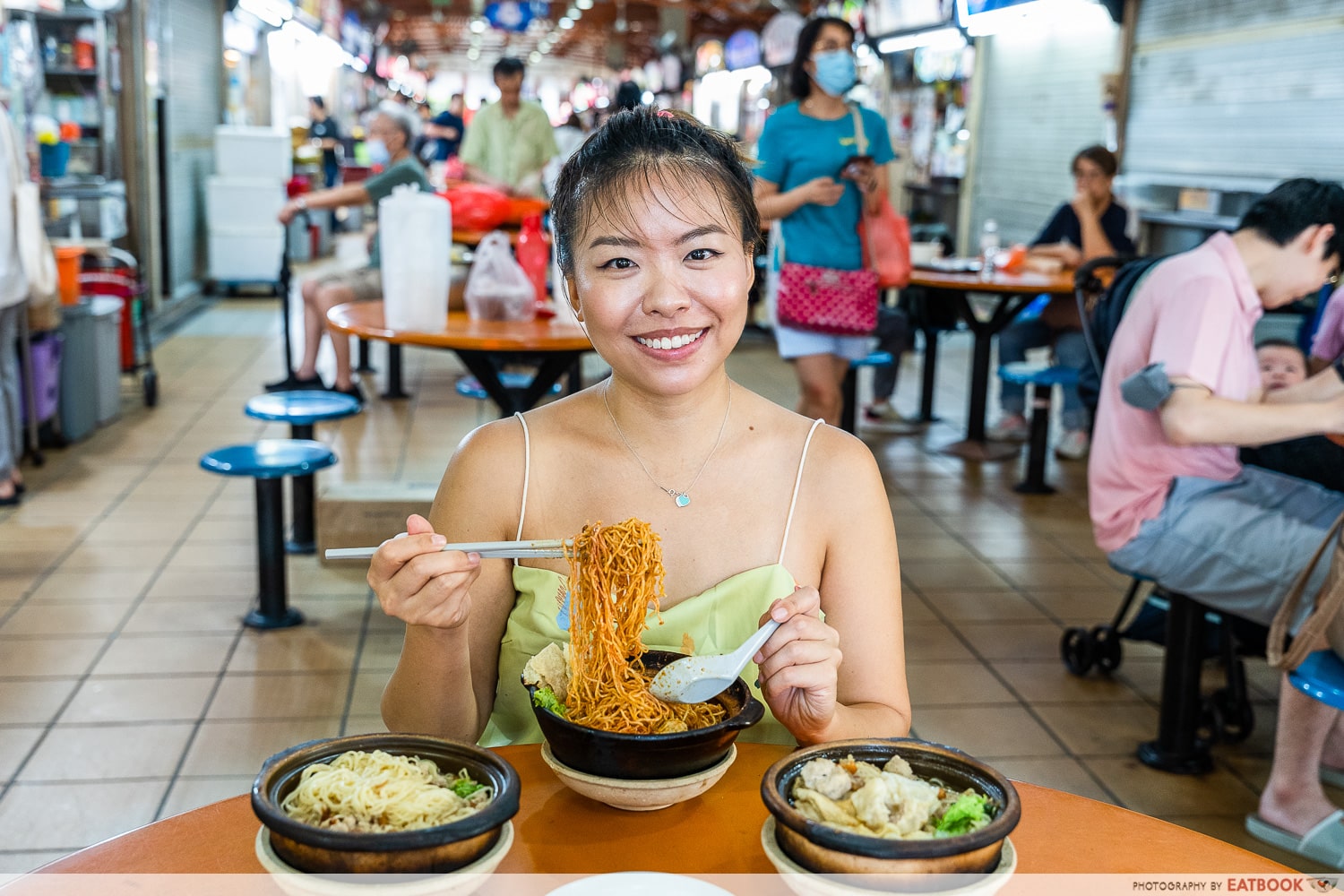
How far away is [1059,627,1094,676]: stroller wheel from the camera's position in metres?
3.66

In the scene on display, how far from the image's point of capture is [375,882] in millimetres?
883

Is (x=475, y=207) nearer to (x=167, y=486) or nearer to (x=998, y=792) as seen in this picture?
(x=167, y=486)

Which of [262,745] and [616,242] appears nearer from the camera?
[616,242]

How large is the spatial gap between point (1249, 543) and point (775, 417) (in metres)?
1.61

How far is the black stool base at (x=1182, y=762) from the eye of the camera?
309cm

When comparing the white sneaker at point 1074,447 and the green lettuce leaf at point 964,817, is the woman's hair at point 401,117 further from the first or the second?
the green lettuce leaf at point 964,817

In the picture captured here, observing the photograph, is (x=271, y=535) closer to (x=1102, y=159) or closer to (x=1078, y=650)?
(x=1078, y=650)

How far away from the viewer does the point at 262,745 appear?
10.1 ft

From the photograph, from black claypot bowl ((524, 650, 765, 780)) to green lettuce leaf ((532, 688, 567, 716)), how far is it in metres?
0.08

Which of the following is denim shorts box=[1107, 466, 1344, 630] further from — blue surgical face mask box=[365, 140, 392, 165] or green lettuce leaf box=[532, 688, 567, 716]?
blue surgical face mask box=[365, 140, 392, 165]

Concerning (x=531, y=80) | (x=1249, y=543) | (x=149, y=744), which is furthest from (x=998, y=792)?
(x=531, y=80)

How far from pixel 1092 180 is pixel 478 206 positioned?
11.3 feet

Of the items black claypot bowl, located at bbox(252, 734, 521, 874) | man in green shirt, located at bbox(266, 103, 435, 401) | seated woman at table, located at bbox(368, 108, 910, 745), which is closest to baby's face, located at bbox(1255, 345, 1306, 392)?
seated woman at table, located at bbox(368, 108, 910, 745)

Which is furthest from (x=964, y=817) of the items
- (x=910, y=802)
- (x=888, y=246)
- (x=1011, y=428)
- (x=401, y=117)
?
(x=401, y=117)
